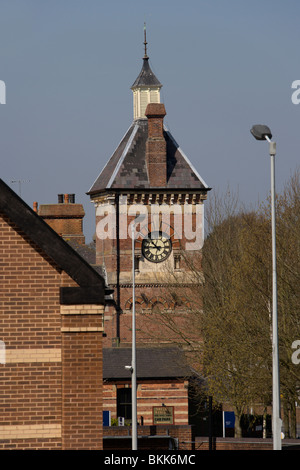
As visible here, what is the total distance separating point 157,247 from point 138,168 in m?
5.25

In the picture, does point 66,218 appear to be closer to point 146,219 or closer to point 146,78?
point 146,219

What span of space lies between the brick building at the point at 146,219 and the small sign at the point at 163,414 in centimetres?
880

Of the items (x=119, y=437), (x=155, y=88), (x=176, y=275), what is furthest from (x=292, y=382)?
(x=155, y=88)

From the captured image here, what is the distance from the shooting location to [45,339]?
63.2 feet

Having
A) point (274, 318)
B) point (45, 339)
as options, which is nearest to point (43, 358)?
point (45, 339)

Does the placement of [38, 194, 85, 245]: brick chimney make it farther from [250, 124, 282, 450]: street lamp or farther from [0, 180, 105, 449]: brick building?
[0, 180, 105, 449]: brick building

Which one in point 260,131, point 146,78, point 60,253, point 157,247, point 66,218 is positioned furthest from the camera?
point 66,218

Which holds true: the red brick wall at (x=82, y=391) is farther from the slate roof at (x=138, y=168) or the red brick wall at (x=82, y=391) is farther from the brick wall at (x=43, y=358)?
the slate roof at (x=138, y=168)

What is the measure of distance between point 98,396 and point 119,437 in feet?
82.0

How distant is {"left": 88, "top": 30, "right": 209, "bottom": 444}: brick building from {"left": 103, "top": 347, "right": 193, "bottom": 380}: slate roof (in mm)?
4709

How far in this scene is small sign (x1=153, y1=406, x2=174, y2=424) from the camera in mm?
54719

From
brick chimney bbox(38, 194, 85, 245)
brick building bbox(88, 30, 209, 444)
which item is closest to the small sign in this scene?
brick building bbox(88, 30, 209, 444)

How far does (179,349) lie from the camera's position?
5897 centimetres

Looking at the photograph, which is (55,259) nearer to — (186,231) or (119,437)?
(119,437)
